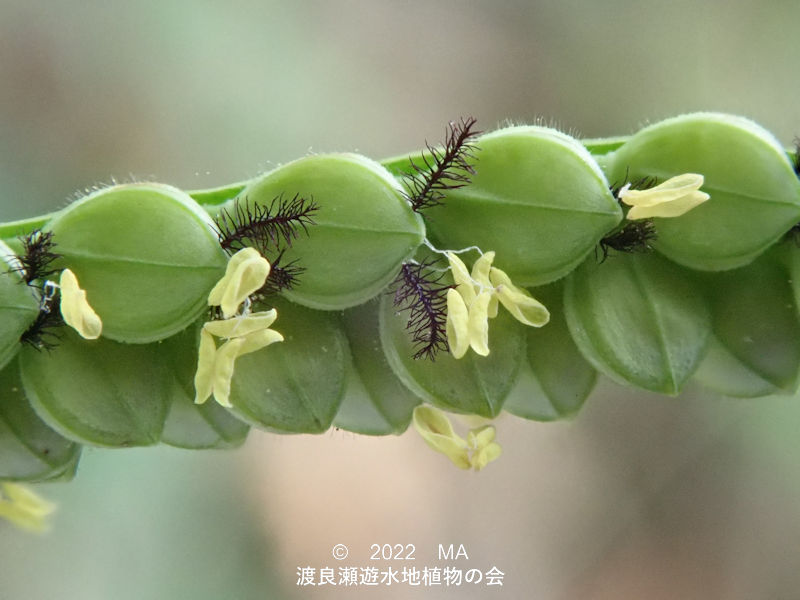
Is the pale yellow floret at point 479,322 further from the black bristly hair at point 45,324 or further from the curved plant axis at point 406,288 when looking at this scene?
the black bristly hair at point 45,324

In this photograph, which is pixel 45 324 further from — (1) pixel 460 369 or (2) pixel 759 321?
(2) pixel 759 321

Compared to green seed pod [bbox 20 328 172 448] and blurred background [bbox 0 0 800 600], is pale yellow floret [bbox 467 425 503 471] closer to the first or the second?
green seed pod [bbox 20 328 172 448]

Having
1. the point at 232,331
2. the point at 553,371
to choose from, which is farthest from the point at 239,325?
the point at 553,371

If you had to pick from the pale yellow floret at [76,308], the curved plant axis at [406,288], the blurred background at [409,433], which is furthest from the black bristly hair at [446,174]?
the blurred background at [409,433]

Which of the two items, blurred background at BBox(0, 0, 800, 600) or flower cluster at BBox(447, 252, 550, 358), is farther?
blurred background at BBox(0, 0, 800, 600)

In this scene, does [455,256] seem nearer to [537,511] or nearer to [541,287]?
[541,287]

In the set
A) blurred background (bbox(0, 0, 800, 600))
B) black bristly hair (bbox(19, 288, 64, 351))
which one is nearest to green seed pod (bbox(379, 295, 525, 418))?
black bristly hair (bbox(19, 288, 64, 351))
